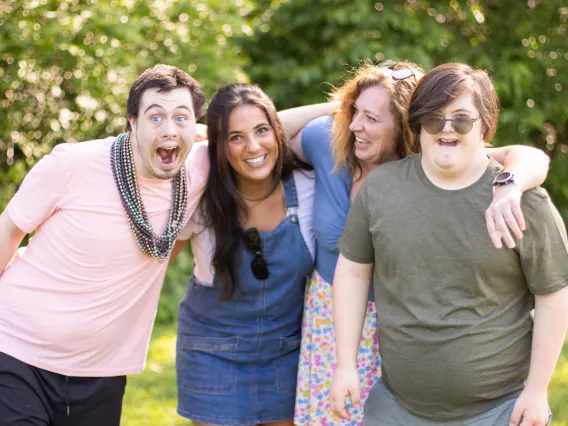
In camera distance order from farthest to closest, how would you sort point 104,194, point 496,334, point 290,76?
point 290,76, point 104,194, point 496,334

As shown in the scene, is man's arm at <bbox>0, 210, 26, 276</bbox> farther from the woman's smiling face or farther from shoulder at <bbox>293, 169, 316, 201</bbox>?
shoulder at <bbox>293, 169, 316, 201</bbox>

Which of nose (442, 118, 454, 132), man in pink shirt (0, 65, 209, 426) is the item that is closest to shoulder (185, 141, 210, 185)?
man in pink shirt (0, 65, 209, 426)

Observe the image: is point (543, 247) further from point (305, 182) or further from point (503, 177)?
point (305, 182)

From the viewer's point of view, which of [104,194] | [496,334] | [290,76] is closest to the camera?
[496,334]

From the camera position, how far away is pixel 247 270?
11.4ft

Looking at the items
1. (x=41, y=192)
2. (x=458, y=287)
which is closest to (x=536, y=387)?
(x=458, y=287)

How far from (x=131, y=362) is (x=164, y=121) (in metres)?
0.89

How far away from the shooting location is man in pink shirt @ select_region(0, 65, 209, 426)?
10.2 ft

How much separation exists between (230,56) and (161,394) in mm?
2949

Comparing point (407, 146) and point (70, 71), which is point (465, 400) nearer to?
point (407, 146)

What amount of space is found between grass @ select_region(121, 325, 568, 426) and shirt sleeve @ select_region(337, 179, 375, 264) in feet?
8.59

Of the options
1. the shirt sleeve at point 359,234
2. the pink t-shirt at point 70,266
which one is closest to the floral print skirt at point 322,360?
the shirt sleeve at point 359,234

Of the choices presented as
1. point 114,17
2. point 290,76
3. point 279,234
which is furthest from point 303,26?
point 279,234

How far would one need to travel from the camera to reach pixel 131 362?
332cm
